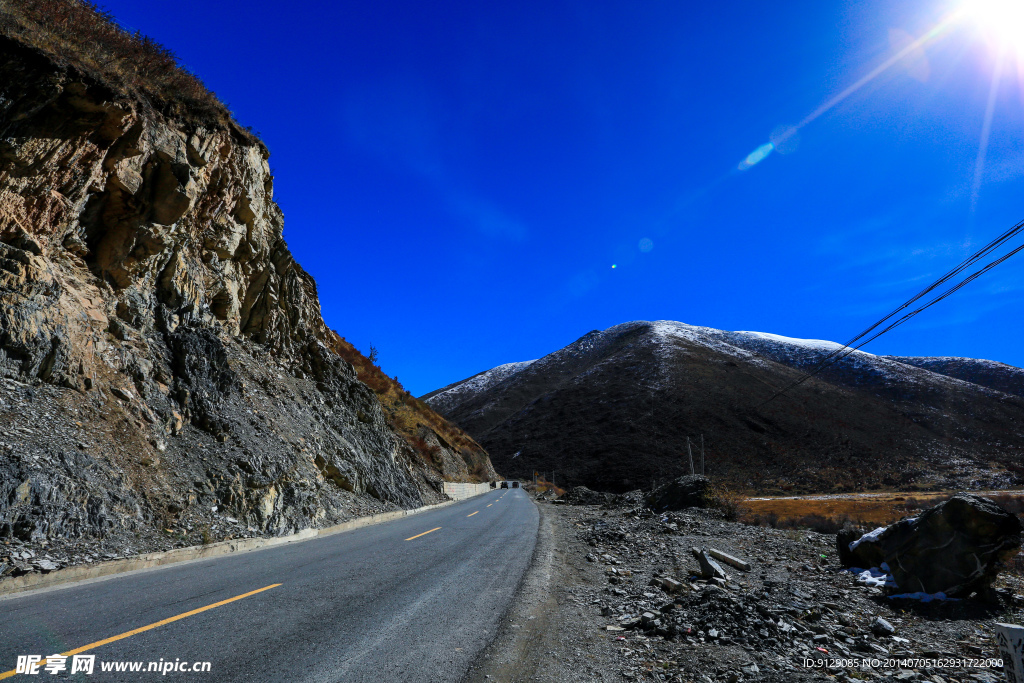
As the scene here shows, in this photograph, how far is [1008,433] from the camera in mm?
77750

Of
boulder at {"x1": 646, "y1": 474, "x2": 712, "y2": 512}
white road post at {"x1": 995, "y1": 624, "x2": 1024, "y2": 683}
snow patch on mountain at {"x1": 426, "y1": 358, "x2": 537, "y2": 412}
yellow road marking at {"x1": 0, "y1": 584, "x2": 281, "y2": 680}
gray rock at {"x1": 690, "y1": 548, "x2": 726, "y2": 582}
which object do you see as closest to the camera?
white road post at {"x1": 995, "y1": 624, "x2": 1024, "y2": 683}

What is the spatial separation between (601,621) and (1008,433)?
361 feet

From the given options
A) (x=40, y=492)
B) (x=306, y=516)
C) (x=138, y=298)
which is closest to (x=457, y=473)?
(x=306, y=516)

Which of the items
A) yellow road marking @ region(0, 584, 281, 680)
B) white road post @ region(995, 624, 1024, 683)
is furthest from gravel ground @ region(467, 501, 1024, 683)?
yellow road marking @ region(0, 584, 281, 680)

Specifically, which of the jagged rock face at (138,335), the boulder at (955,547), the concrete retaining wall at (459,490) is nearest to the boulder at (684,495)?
the jagged rock face at (138,335)

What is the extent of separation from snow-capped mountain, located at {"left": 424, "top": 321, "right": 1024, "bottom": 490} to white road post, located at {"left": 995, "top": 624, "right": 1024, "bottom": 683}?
6497 cm

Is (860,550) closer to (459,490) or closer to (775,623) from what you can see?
(775,623)

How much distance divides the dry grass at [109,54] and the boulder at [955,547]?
22.7 meters

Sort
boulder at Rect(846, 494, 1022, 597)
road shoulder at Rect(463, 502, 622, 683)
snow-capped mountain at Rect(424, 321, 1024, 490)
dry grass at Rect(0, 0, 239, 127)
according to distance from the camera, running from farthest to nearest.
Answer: snow-capped mountain at Rect(424, 321, 1024, 490), dry grass at Rect(0, 0, 239, 127), boulder at Rect(846, 494, 1022, 597), road shoulder at Rect(463, 502, 622, 683)

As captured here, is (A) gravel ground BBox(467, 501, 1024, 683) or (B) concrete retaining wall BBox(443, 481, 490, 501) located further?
(B) concrete retaining wall BBox(443, 481, 490, 501)

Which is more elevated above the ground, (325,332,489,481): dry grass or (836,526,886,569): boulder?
(325,332,489,481): dry grass

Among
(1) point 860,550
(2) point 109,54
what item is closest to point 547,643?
(1) point 860,550

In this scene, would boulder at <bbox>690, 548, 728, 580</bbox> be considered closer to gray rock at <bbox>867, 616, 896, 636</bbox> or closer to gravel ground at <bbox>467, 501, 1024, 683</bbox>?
gravel ground at <bbox>467, 501, 1024, 683</bbox>

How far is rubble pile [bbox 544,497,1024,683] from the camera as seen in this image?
14.7 ft
